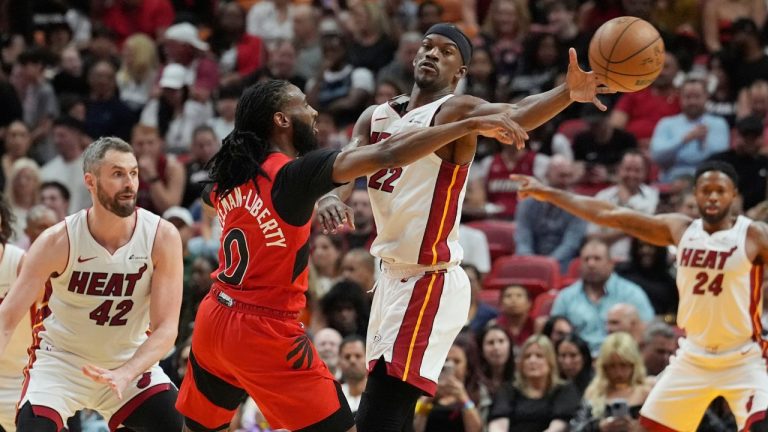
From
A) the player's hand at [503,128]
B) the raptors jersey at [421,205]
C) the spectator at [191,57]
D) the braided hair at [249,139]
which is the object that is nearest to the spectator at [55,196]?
the spectator at [191,57]

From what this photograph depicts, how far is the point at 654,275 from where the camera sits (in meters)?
12.1

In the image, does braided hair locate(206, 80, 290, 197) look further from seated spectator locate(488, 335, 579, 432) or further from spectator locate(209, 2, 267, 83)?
spectator locate(209, 2, 267, 83)

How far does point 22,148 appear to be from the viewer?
14.9m

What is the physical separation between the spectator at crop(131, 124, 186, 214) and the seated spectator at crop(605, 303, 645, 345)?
5.16m

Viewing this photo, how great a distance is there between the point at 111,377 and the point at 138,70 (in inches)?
403

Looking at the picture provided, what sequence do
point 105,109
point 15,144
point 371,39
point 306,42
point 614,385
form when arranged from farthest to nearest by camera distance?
1. point 306,42
2. point 105,109
3. point 371,39
4. point 15,144
5. point 614,385

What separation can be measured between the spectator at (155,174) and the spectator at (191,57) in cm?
181

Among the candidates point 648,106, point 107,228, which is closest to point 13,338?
point 107,228

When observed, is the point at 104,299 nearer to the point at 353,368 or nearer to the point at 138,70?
the point at 353,368

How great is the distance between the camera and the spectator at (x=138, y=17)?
17.5 metres

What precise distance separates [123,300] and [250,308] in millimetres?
1053

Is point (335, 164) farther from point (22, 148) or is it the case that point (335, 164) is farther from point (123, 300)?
point (22, 148)

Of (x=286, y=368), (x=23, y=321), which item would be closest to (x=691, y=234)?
(x=286, y=368)

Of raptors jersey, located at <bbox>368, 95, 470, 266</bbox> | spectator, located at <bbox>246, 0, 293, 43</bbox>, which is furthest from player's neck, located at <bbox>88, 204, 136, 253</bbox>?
spectator, located at <bbox>246, 0, 293, 43</bbox>
